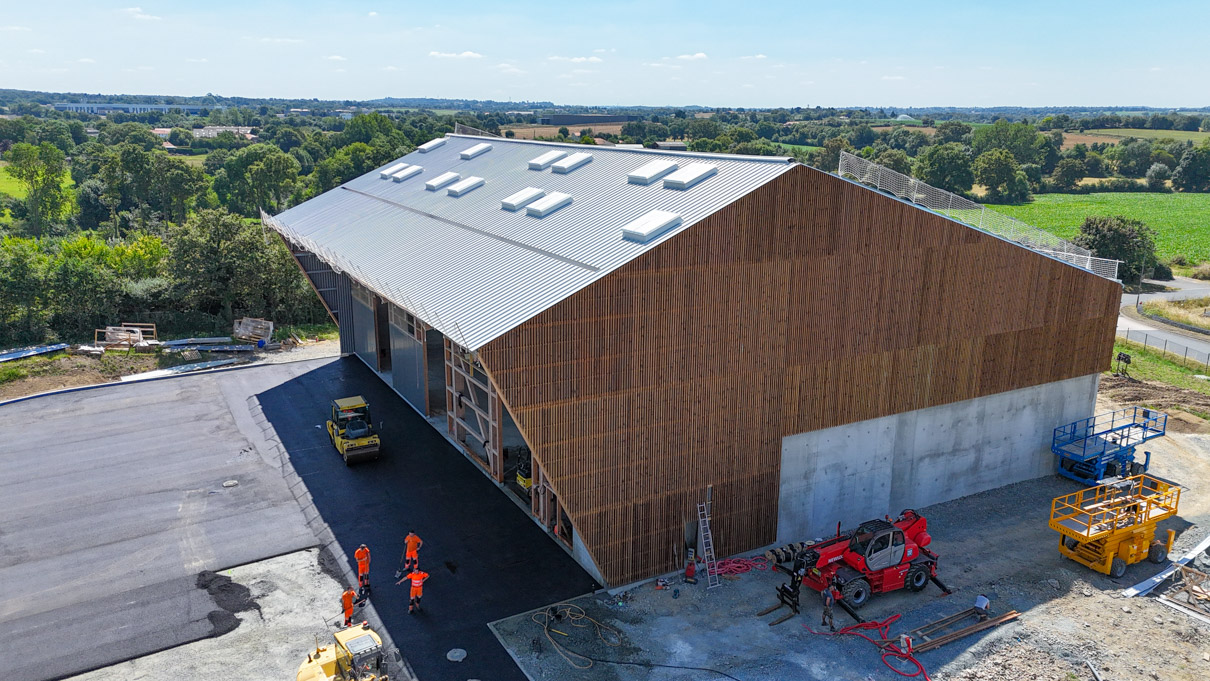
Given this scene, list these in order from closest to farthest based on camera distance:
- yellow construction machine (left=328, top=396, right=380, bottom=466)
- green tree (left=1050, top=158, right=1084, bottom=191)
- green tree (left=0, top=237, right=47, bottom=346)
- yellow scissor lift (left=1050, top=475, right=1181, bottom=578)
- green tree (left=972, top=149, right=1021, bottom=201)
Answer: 1. yellow scissor lift (left=1050, top=475, right=1181, bottom=578)
2. yellow construction machine (left=328, top=396, right=380, bottom=466)
3. green tree (left=0, top=237, right=47, bottom=346)
4. green tree (left=972, top=149, right=1021, bottom=201)
5. green tree (left=1050, top=158, right=1084, bottom=191)

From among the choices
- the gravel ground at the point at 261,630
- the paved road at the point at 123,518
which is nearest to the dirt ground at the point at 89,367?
the paved road at the point at 123,518

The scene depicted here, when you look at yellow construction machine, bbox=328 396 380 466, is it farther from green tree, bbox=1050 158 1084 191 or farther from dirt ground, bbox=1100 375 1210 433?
green tree, bbox=1050 158 1084 191

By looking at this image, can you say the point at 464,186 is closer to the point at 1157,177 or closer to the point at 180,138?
the point at 1157,177

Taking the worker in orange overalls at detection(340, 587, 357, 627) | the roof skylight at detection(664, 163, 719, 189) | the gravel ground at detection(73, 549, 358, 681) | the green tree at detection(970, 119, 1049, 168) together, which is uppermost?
the green tree at detection(970, 119, 1049, 168)

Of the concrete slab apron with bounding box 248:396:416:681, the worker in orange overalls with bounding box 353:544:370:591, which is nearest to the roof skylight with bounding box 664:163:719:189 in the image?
the worker in orange overalls with bounding box 353:544:370:591

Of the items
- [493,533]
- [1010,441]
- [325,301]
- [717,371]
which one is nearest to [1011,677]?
[717,371]

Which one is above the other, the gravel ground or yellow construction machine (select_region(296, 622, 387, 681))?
yellow construction machine (select_region(296, 622, 387, 681))

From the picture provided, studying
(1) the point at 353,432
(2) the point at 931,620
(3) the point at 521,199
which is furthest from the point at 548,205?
(2) the point at 931,620

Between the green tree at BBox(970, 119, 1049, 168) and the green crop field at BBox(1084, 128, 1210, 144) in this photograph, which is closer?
the green tree at BBox(970, 119, 1049, 168)
